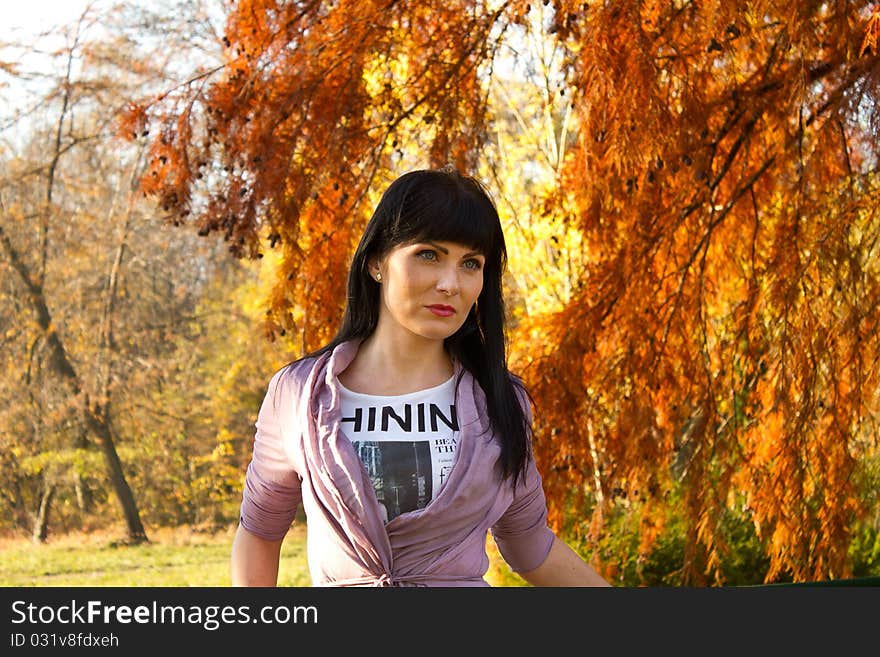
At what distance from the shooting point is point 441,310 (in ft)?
3.95

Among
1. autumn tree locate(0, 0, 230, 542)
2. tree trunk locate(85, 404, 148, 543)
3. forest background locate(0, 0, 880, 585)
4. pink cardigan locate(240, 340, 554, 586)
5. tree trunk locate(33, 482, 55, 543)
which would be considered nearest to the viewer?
pink cardigan locate(240, 340, 554, 586)

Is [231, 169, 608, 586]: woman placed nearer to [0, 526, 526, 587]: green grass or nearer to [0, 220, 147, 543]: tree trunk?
[0, 526, 526, 587]: green grass

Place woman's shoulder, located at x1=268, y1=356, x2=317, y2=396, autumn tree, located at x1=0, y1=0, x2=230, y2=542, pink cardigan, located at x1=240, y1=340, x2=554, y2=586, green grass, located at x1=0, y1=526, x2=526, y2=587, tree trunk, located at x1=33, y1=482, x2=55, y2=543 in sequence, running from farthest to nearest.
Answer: tree trunk, located at x1=33, y1=482, x2=55, y2=543 < autumn tree, located at x1=0, y1=0, x2=230, y2=542 < green grass, located at x1=0, y1=526, x2=526, y2=587 < woman's shoulder, located at x1=268, y1=356, x2=317, y2=396 < pink cardigan, located at x1=240, y1=340, x2=554, y2=586

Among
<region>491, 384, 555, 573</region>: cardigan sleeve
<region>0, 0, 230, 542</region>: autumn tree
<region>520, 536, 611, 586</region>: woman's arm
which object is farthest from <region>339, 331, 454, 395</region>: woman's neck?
<region>0, 0, 230, 542</region>: autumn tree

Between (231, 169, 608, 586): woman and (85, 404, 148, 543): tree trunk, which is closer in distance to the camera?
(231, 169, 608, 586): woman

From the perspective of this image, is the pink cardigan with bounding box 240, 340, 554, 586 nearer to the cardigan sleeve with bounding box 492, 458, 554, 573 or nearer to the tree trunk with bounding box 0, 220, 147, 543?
the cardigan sleeve with bounding box 492, 458, 554, 573

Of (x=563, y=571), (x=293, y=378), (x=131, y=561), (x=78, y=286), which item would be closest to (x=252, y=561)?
(x=293, y=378)

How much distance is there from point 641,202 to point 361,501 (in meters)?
1.91

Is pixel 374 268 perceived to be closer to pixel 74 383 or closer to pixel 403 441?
pixel 403 441

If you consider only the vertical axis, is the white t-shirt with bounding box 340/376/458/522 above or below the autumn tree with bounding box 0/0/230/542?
below

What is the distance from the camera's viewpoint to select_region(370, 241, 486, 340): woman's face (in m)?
1.20

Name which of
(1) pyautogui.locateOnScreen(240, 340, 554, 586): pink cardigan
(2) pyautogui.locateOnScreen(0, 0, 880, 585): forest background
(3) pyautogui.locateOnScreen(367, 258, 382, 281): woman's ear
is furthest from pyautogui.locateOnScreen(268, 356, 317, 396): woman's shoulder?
(2) pyautogui.locateOnScreen(0, 0, 880, 585): forest background

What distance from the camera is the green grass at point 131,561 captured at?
8867mm

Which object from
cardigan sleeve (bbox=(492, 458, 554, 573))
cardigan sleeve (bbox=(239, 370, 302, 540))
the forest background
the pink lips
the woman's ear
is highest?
the forest background
